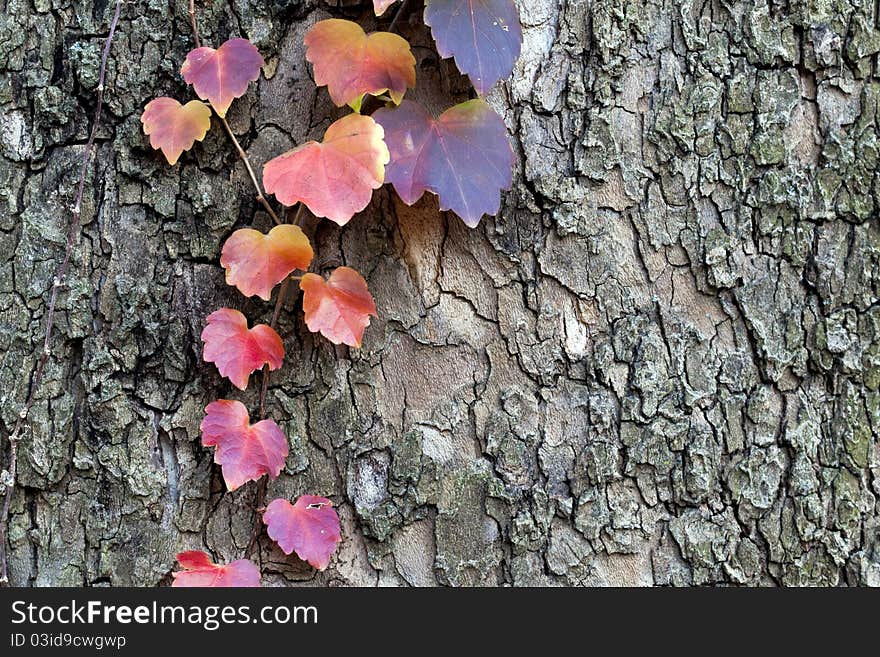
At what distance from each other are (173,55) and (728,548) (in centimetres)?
141

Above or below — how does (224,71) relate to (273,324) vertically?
above

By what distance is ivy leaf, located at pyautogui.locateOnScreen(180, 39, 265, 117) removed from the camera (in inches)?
55.2

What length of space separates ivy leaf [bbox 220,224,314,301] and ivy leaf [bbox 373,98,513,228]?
0.69 ft

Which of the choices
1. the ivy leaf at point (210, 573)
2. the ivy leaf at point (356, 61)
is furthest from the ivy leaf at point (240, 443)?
the ivy leaf at point (356, 61)

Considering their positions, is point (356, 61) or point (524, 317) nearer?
point (356, 61)

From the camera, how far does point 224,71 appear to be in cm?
140

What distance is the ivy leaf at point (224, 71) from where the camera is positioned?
1402mm

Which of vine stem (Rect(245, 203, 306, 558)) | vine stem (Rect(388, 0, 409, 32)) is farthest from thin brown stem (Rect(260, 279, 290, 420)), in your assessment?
vine stem (Rect(388, 0, 409, 32))

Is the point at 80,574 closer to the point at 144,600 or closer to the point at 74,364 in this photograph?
the point at 144,600

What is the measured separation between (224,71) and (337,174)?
11.7 inches

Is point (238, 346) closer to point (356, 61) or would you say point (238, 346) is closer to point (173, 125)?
point (173, 125)

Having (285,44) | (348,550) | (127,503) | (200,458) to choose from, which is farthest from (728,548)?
(285,44)

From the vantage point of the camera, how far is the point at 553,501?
1.50 meters

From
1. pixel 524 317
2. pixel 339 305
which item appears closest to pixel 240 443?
pixel 339 305
